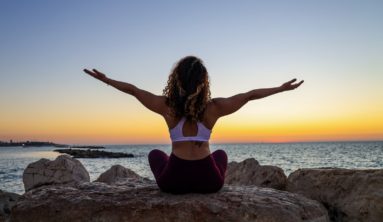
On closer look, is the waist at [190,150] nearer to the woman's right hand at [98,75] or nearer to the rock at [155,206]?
the rock at [155,206]

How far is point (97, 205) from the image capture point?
552 centimetres

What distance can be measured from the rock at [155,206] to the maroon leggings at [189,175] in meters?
0.11

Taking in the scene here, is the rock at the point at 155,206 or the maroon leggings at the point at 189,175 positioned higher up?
the maroon leggings at the point at 189,175

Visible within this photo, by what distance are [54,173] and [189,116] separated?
28.6ft

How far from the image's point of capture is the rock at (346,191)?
652cm

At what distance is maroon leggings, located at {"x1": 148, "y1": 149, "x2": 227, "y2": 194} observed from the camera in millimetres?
5570

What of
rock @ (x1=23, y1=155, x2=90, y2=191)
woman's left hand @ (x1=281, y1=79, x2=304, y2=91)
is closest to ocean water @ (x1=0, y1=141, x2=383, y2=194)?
rock @ (x1=23, y1=155, x2=90, y2=191)

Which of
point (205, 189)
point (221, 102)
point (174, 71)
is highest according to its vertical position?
point (174, 71)

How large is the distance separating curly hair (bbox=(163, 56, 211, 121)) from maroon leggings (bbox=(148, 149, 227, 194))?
58 cm

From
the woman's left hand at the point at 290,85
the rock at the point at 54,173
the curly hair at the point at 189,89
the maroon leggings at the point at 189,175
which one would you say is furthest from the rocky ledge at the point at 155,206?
the rock at the point at 54,173

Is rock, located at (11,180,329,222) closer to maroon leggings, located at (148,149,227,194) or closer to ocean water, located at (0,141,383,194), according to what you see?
maroon leggings, located at (148,149,227,194)

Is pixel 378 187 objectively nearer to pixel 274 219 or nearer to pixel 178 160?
pixel 274 219

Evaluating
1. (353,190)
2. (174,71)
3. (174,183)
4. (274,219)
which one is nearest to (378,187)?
(353,190)

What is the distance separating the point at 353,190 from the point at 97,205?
159 inches
